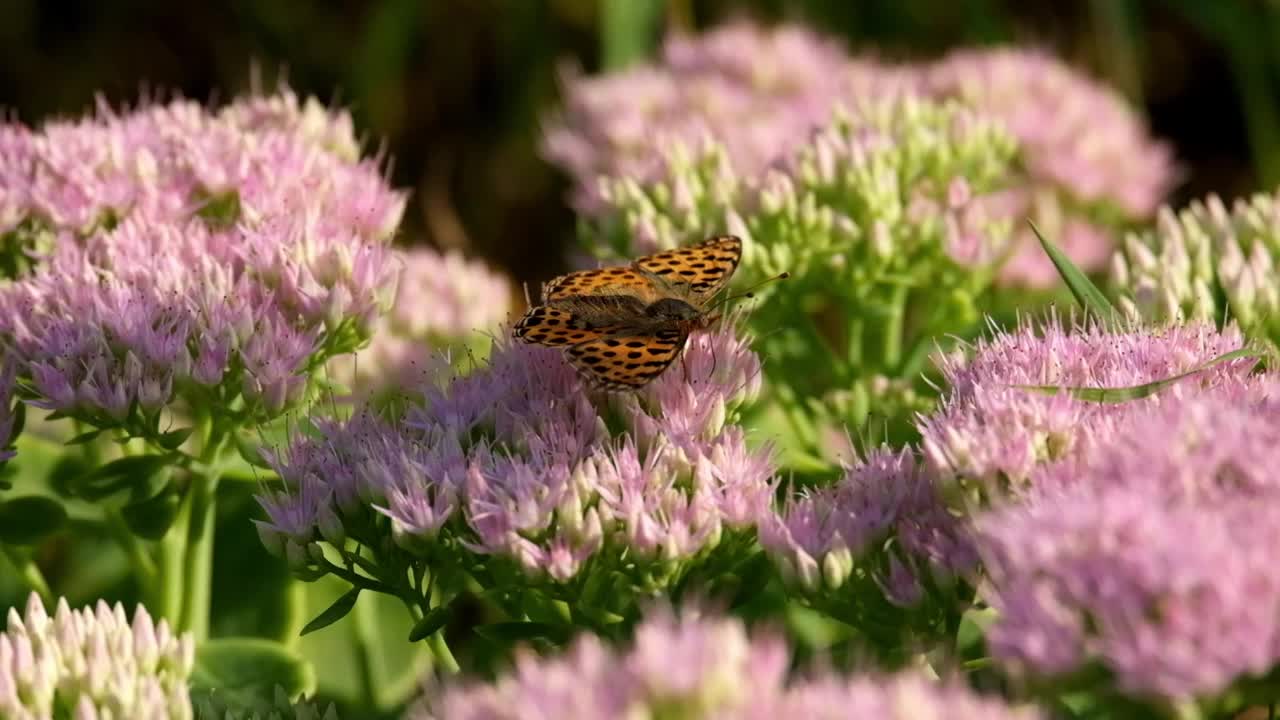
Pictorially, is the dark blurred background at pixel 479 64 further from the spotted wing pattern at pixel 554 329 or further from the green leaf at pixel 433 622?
the green leaf at pixel 433 622

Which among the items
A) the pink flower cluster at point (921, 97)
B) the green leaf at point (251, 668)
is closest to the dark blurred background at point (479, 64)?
the pink flower cluster at point (921, 97)

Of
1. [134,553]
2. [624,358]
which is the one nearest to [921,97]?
[624,358]

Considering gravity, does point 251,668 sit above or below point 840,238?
below

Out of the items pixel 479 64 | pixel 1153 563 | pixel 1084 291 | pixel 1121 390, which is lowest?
pixel 1153 563

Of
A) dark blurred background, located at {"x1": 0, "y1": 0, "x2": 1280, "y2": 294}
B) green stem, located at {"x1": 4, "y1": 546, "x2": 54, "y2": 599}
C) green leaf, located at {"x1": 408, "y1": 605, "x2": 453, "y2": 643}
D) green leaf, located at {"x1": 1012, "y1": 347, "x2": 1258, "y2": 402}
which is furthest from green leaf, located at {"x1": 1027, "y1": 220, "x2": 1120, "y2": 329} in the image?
dark blurred background, located at {"x1": 0, "y1": 0, "x2": 1280, "y2": 294}

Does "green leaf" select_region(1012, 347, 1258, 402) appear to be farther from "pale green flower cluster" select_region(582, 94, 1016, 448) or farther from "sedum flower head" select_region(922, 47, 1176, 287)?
"sedum flower head" select_region(922, 47, 1176, 287)

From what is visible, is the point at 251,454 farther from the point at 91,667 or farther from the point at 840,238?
the point at 840,238
